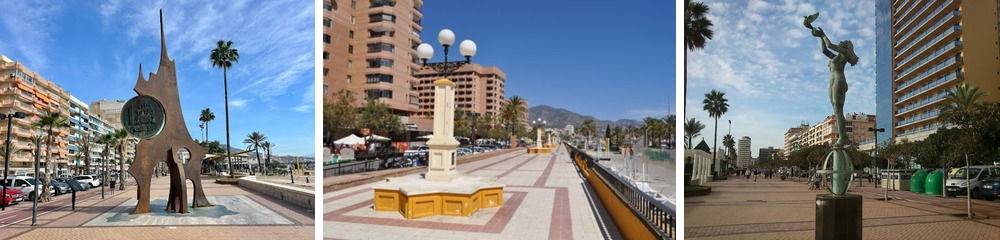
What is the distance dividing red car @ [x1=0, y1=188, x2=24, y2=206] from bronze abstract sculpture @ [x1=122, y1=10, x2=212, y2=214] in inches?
135

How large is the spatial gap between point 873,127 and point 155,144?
35.5 feet

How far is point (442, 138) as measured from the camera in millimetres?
6559

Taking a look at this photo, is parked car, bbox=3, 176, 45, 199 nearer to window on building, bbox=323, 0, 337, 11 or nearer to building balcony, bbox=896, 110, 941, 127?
window on building, bbox=323, 0, 337, 11

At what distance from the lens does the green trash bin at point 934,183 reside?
17.9ft

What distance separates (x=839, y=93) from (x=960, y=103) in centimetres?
205

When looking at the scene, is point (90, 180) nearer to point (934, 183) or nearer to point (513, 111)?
point (934, 183)

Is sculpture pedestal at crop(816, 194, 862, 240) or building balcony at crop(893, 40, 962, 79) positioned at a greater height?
building balcony at crop(893, 40, 962, 79)

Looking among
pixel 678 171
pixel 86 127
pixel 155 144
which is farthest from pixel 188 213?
pixel 86 127

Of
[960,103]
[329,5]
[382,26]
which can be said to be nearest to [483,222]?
[329,5]

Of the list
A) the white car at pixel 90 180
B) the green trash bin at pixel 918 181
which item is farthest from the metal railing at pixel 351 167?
the white car at pixel 90 180

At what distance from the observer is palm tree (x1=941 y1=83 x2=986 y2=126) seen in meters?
4.82

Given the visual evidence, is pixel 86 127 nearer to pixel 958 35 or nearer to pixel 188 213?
pixel 188 213

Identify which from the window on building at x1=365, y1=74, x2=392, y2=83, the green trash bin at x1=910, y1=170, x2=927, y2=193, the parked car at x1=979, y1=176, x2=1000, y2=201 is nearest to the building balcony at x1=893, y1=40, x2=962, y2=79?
the green trash bin at x1=910, y1=170, x2=927, y2=193

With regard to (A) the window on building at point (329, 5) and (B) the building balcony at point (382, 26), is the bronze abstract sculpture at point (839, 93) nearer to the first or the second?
(A) the window on building at point (329, 5)
